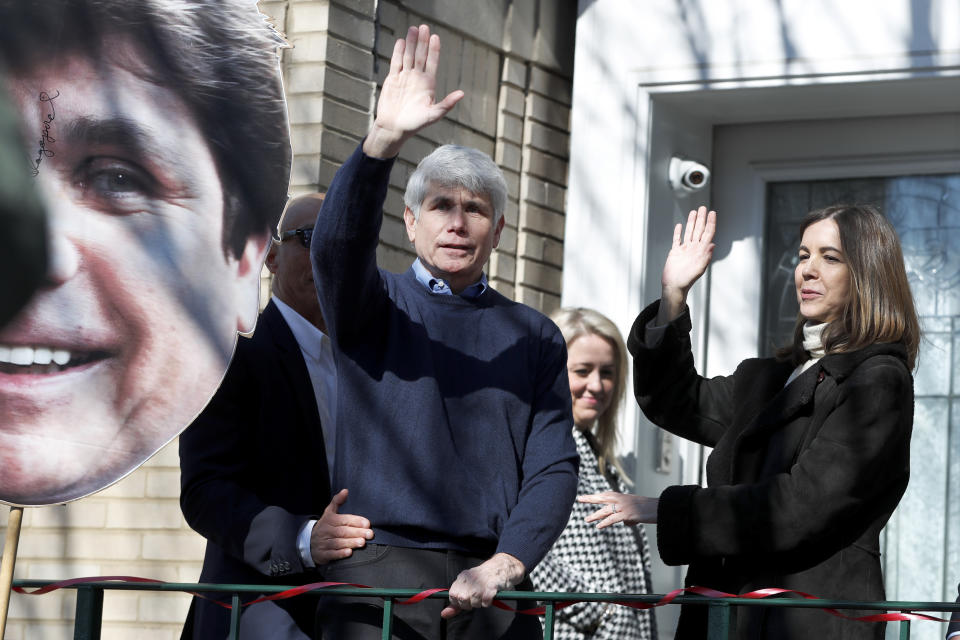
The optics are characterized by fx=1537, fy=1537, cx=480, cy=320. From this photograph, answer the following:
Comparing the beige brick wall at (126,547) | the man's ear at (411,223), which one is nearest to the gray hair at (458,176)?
the man's ear at (411,223)

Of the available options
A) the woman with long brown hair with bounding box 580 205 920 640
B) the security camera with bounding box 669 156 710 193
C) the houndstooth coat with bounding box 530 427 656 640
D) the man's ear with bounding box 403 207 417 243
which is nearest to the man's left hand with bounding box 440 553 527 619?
the woman with long brown hair with bounding box 580 205 920 640

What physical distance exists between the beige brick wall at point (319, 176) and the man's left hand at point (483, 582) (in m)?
2.10

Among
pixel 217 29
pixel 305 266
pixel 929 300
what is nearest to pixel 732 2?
pixel 929 300

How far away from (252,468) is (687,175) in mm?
2638

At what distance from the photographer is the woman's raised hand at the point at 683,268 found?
3.55m

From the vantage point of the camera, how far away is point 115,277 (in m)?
4.79

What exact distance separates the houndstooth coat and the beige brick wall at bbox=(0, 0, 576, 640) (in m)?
1.11

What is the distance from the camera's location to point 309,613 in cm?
340

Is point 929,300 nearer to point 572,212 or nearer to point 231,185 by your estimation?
point 572,212

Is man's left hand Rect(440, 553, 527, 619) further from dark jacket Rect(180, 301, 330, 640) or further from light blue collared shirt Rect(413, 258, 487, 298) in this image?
light blue collared shirt Rect(413, 258, 487, 298)

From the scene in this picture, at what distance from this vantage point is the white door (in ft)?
17.5

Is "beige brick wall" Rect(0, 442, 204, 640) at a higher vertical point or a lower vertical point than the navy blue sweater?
lower

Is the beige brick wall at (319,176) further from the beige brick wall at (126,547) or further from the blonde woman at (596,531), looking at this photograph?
the blonde woman at (596,531)

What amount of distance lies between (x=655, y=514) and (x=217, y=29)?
7.99 feet
